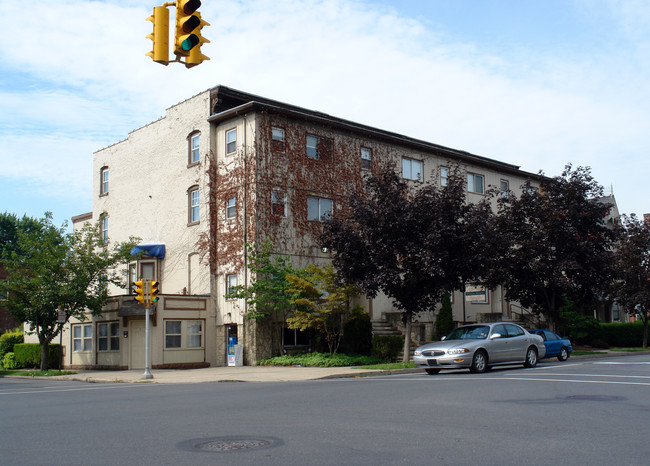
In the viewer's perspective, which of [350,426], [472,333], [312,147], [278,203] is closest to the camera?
[350,426]

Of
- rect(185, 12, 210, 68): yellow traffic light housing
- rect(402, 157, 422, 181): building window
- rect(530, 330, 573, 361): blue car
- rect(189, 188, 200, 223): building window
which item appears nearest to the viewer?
rect(185, 12, 210, 68): yellow traffic light housing

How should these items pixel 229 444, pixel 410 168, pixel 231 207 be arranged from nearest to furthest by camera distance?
pixel 229 444, pixel 231 207, pixel 410 168

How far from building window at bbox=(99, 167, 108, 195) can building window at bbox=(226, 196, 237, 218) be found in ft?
42.1

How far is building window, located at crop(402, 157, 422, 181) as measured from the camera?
37031mm

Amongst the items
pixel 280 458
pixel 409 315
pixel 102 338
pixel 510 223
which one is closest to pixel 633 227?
pixel 510 223

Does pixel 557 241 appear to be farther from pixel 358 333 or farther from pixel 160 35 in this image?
pixel 160 35

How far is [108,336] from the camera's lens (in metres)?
32.8

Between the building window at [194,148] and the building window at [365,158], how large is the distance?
326 inches

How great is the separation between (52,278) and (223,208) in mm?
8196

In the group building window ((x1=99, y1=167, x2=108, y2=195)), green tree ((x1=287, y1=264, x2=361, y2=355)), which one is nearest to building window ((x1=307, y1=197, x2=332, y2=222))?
green tree ((x1=287, y1=264, x2=361, y2=355))

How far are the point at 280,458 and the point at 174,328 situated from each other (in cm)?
2446

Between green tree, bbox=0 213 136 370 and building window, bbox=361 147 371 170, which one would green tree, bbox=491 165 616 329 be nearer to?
building window, bbox=361 147 371 170

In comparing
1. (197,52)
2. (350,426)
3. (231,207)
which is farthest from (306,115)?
(350,426)

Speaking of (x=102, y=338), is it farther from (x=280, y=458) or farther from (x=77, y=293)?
(x=280, y=458)
